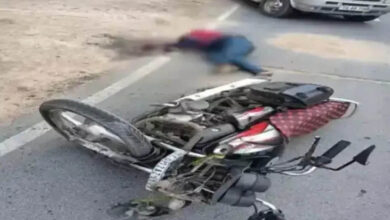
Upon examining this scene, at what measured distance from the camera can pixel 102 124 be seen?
12.7ft

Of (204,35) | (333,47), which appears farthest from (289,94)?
(333,47)

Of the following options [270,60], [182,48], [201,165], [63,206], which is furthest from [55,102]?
[270,60]

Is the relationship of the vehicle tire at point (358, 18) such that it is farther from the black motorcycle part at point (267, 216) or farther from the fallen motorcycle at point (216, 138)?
the black motorcycle part at point (267, 216)

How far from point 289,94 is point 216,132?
0.85 metres

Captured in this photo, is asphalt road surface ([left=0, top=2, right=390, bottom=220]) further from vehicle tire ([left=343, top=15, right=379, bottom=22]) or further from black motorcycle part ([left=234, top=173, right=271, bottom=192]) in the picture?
vehicle tire ([left=343, top=15, right=379, bottom=22])

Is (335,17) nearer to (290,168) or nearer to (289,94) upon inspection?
(289,94)

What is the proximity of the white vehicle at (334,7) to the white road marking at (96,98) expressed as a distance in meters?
2.87

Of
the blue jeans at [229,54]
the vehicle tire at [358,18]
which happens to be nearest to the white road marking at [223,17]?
the blue jeans at [229,54]

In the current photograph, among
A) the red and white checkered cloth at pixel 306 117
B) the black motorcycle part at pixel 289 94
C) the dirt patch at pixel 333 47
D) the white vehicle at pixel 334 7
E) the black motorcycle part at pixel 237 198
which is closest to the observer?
Result: the black motorcycle part at pixel 237 198

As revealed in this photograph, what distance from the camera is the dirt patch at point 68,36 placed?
613cm

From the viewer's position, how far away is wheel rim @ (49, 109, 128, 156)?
3.97 m

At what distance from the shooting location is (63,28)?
8789mm

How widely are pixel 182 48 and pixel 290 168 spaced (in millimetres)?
3449

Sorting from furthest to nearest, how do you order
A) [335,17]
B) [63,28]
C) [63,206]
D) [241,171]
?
[335,17] → [63,28] → [63,206] → [241,171]
